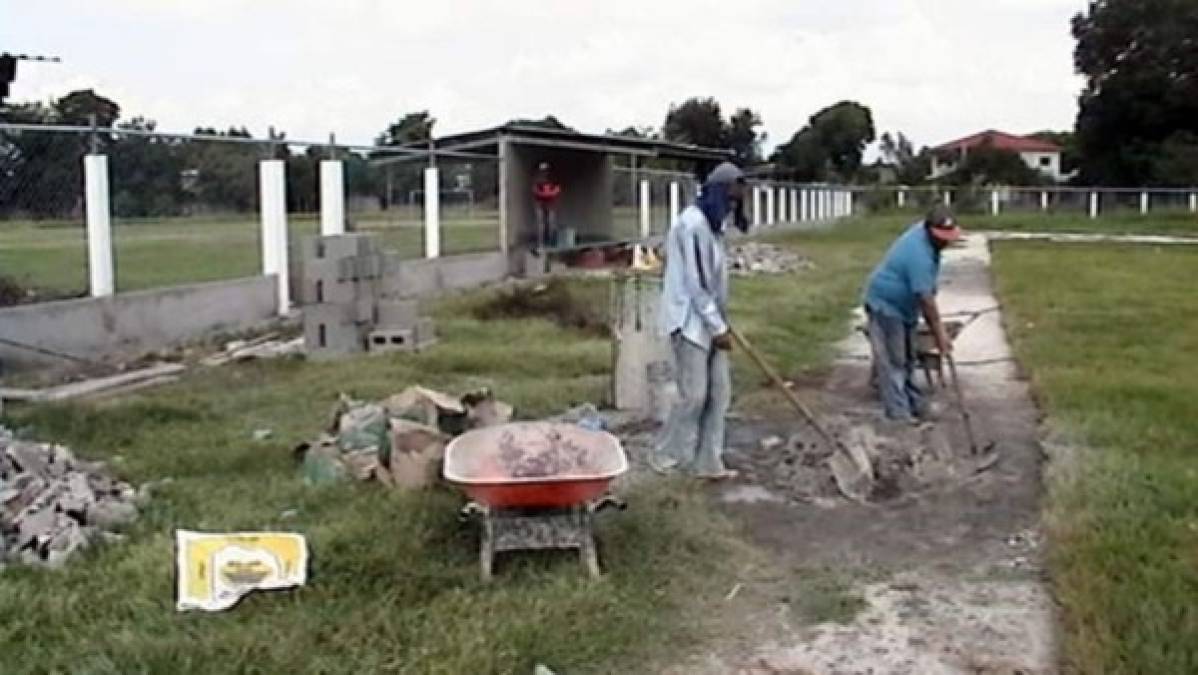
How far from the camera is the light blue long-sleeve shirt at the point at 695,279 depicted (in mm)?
7082

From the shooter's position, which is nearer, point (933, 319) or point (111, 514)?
point (111, 514)

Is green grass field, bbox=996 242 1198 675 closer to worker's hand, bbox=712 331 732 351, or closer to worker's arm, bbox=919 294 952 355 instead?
worker's arm, bbox=919 294 952 355

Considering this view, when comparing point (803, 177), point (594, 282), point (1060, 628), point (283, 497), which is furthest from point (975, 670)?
point (803, 177)

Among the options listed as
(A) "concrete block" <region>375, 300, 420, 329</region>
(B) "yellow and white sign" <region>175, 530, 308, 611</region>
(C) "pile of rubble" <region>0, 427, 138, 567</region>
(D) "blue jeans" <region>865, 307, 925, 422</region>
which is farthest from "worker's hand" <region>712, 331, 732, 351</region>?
(A) "concrete block" <region>375, 300, 420, 329</region>

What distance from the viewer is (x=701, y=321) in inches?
280

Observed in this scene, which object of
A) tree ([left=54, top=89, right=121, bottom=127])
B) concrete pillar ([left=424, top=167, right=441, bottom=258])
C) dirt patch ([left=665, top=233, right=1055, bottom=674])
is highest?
tree ([left=54, top=89, right=121, bottom=127])

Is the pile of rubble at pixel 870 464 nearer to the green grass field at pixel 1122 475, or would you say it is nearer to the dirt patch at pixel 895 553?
the dirt patch at pixel 895 553

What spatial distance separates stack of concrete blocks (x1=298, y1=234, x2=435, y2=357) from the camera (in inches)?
461

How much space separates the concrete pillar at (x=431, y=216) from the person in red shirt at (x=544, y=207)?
12.0ft

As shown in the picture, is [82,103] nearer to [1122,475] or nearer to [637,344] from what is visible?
[637,344]

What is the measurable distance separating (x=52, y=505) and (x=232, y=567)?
48.3 inches

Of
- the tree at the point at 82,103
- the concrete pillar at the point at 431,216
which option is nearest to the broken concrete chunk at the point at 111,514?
the concrete pillar at the point at 431,216

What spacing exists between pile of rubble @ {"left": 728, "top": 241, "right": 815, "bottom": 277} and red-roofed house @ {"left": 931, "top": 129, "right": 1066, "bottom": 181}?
50782 mm

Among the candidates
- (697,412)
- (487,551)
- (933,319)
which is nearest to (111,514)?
(487,551)
